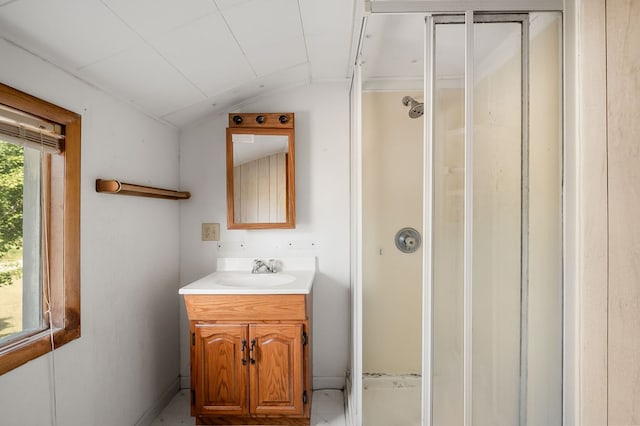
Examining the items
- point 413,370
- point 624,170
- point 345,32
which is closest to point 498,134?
point 624,170

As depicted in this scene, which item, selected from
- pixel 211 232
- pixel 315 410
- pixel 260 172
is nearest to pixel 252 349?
pixel 315 410

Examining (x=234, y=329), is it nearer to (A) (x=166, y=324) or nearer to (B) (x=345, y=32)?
(A) (x=166, y=324)

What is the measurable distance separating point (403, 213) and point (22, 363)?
1.55 m

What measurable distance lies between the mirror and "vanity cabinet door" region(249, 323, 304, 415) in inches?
27.7

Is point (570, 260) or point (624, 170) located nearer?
point (624, 170)

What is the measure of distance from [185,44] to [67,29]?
1.42 feet

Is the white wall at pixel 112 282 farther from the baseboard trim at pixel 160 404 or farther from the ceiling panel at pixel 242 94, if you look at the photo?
the ceiling panel at pixel 242 94

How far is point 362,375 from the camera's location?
1.76 meters

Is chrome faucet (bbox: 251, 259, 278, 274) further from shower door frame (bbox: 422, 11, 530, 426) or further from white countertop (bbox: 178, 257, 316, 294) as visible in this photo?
shower door frame (bbox: 422, 11, 530, 426)

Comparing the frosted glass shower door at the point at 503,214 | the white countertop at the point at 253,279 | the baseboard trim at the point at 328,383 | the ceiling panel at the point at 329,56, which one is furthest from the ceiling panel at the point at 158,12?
the baseboard trim at the point at 328,383

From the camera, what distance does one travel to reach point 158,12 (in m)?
1.23

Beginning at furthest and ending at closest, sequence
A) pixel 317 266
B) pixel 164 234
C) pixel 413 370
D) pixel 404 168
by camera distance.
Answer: pixel 317 266 < pixel 164 234 < pixel 404 168 < pixel 413 370

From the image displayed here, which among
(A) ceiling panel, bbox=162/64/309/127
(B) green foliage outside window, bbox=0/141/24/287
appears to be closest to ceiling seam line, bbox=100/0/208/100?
(A) ceiling panel, bbox=162/64/309/127

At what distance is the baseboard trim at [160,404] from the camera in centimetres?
192
